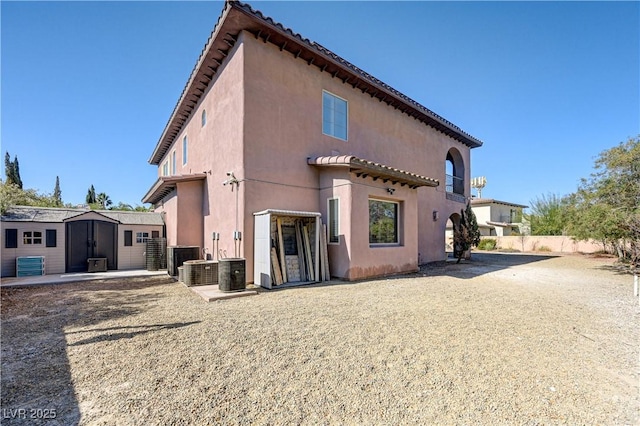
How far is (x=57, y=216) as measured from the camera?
11.2 m

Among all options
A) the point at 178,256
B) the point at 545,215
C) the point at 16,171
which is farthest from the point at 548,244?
the point at 16,171

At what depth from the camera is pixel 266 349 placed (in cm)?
369

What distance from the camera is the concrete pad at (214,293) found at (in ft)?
21.1

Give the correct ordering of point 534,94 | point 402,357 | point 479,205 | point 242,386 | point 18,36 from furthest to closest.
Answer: point 479,205
point 534,94
point 18,36
point 402,357
point 242,386

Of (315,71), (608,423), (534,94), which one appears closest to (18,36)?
(315,71)

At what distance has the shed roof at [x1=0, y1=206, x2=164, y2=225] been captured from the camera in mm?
10445

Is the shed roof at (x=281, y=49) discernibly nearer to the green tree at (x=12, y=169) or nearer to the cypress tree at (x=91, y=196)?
the green tree at (x=12, y=169)

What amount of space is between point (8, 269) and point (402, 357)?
45.7 feet

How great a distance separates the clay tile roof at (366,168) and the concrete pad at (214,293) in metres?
4.65

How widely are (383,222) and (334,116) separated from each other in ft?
14.9

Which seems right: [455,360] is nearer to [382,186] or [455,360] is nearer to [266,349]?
[266,349]

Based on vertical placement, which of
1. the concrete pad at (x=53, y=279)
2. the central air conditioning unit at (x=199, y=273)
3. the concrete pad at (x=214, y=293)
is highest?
the central air conditioning unit at (x=199, y=273)

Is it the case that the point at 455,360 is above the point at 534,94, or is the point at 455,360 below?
below

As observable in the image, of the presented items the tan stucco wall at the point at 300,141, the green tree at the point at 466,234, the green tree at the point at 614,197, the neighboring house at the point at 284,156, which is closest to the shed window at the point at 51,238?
the neighboring house at the point at 284,156
